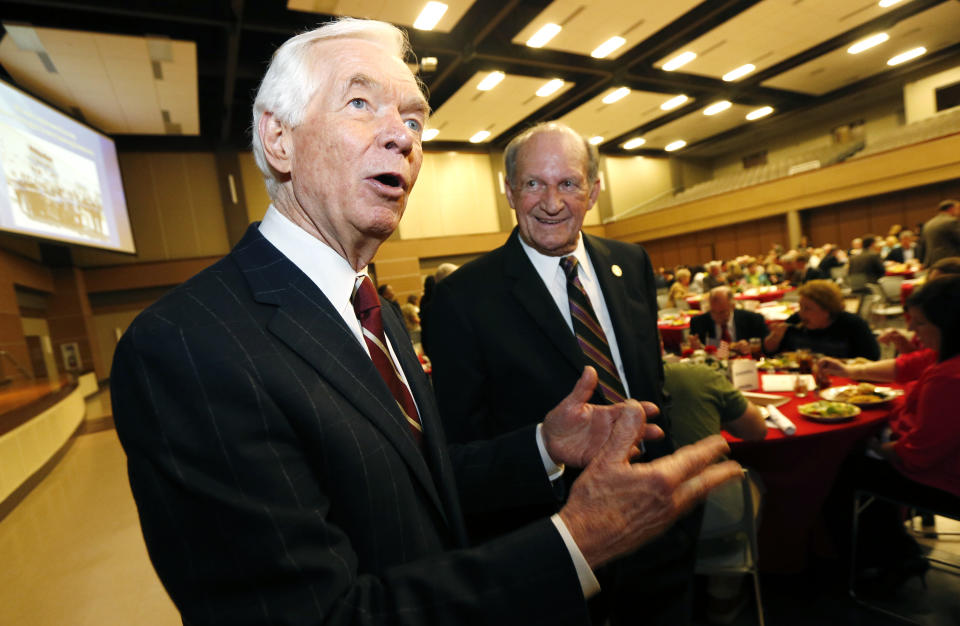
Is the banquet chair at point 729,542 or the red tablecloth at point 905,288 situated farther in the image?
the red tablecloth at point 905,288

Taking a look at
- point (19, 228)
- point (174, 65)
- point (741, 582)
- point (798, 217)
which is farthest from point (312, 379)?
point (798, 217)

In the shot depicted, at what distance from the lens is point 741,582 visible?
2379 mm

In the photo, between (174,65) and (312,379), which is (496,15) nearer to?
(174,65)

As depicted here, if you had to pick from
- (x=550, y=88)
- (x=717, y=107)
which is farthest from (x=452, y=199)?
(x=717, y=107)

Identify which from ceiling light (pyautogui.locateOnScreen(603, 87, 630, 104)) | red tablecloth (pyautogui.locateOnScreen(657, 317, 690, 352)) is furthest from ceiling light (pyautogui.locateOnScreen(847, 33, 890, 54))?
red tablecloth (pyautogui.locateOnScreen(657, 317, 690, 352))

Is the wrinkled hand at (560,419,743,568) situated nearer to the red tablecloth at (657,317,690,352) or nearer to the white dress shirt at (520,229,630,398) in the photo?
the white dress shirt at (520,229,630,398)

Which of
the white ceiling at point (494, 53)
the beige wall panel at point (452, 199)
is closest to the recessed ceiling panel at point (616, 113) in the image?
the white ceiling at point (494, 53)

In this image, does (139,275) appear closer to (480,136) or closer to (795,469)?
(480,136)

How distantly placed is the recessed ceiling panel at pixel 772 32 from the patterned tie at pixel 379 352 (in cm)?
1158

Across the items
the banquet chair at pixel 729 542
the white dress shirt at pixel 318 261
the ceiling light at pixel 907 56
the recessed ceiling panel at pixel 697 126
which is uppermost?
the ceiling light at pixel 907 56

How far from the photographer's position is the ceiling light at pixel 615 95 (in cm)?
1299

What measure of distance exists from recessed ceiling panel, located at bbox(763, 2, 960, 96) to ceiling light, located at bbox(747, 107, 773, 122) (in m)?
1.25

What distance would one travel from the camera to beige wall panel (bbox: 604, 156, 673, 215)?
1983 cm

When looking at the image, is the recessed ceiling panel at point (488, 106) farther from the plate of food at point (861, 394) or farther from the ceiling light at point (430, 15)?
the plate of food at point (861, 394)
